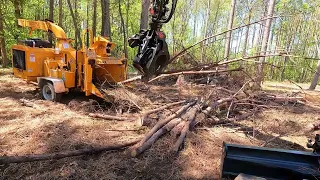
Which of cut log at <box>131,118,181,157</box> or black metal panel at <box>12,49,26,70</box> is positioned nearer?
cut log at <box>131,118,181,157</box>

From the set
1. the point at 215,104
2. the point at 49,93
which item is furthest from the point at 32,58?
the point at 215,104

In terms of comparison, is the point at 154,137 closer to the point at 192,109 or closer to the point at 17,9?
the point at 192,109

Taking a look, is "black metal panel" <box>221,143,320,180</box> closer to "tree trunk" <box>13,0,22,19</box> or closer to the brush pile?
the brush pile

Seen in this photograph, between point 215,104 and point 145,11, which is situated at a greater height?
point 145,11

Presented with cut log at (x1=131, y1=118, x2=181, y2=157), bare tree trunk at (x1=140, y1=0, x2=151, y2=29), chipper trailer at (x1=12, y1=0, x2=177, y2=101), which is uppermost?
bare tree trunk at (x1=140, y1=0, x2=151, y2=29)

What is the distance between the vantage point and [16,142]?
4.33 metres

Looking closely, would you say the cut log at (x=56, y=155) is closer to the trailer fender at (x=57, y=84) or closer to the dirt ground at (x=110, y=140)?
the dirt ground at (x=110, y=140)

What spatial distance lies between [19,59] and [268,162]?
24.2 ft

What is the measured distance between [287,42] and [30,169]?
36529mm

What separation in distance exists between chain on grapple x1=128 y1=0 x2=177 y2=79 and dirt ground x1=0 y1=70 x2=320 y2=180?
4.15 feet

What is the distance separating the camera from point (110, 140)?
4.55 m

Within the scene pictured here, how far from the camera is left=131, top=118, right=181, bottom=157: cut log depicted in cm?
400

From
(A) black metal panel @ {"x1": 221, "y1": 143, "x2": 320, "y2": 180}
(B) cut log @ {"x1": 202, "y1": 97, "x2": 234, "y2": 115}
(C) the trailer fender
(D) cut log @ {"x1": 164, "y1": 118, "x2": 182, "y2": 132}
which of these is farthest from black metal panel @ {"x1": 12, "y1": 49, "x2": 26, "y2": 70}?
(A) black metal panel @ {"x1": 221, "y1": 143, "x2": 320, "y2": 180}

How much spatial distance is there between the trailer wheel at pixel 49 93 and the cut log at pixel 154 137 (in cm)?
364
